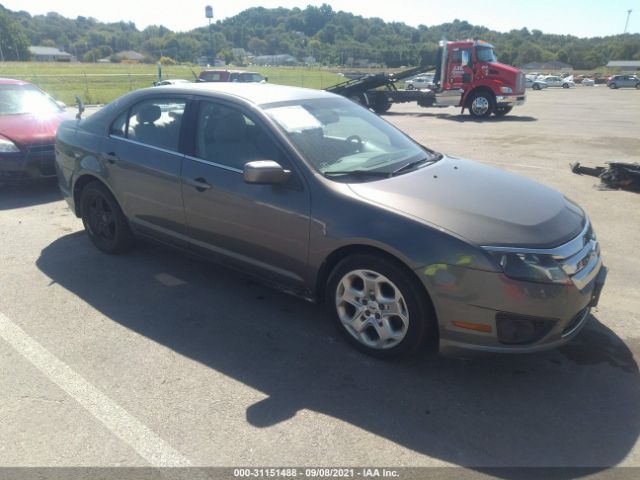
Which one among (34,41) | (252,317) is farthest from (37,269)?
(34,41)

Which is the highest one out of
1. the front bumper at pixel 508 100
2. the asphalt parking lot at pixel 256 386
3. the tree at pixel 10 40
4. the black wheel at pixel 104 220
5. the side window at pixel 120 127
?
the tree at pixel 10 40

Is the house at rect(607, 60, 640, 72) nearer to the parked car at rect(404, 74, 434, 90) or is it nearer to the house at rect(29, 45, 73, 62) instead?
the parked car at rect(404, 74, 434, 90)

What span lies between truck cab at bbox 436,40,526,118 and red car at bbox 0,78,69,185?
47.7 ft

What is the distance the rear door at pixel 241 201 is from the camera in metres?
3.39

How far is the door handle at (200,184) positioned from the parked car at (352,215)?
0.02 metres

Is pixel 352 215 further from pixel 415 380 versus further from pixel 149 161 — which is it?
pixel 149 161

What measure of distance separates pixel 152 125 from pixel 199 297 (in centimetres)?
155

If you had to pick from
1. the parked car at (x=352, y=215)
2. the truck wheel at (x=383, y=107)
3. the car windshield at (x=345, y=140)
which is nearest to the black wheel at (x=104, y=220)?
the parked car at (x=352, y=215)

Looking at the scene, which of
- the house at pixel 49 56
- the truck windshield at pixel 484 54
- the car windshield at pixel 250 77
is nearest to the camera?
the truck windshield at pixel 484 54

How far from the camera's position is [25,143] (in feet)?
22.7

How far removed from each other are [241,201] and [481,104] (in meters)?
17.0

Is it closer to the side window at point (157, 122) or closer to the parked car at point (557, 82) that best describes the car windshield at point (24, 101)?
the side window at point (157, 122)

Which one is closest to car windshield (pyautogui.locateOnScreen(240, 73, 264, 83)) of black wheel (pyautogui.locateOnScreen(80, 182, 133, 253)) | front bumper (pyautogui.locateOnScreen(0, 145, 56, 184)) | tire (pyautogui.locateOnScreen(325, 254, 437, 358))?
front bumper (pyautogui.locateOnScreen(0, 145, 56, 184))

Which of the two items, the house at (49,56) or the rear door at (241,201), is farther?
the house at (49,56)
